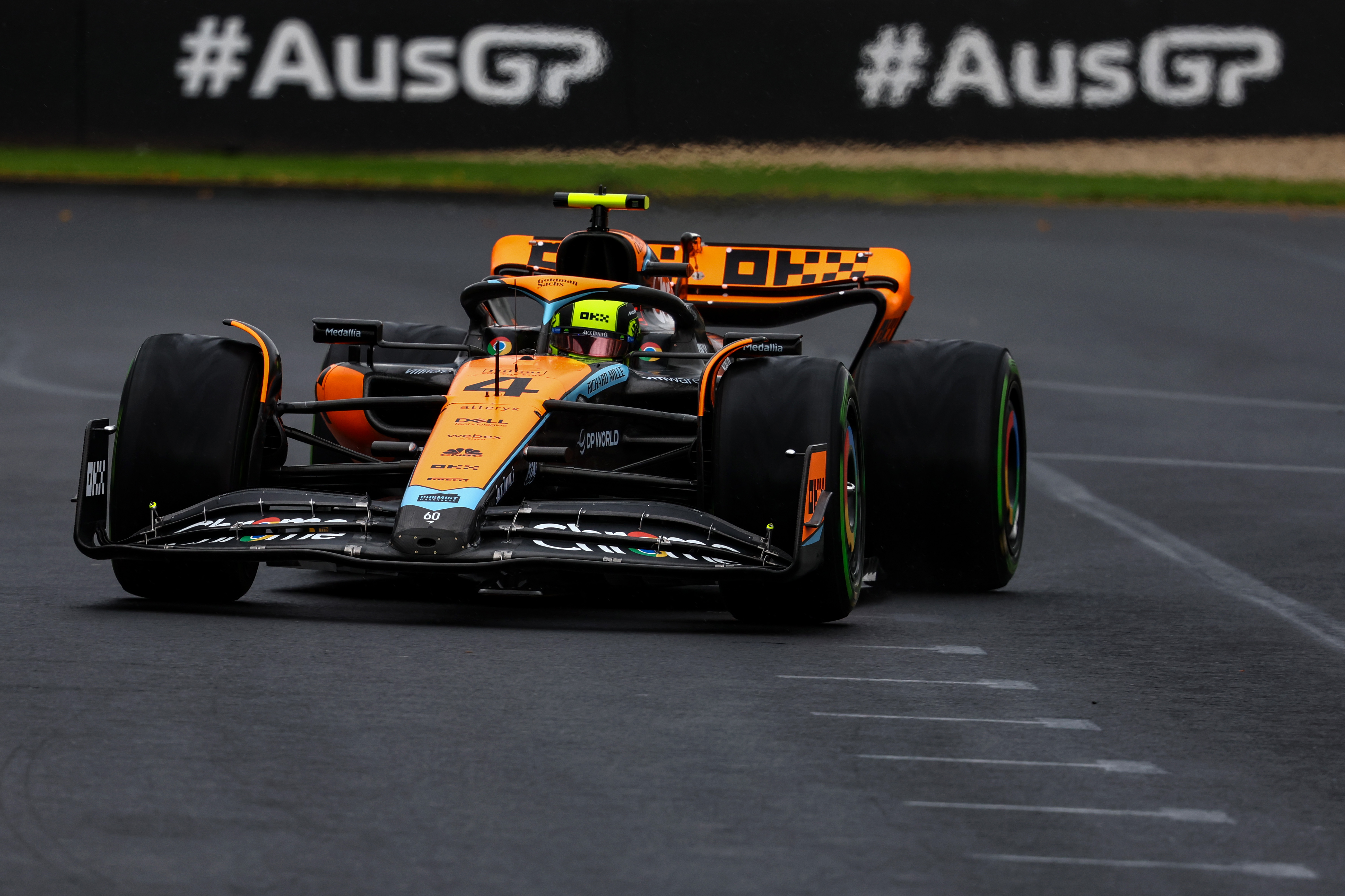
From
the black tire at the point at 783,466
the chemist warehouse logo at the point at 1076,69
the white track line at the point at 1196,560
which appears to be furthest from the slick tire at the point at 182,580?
the chemist warehouse logo at the point at 1076,69

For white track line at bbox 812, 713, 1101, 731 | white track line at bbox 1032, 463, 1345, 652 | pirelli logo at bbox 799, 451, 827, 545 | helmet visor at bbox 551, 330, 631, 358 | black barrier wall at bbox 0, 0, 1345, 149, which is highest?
black barrier wall at bbox 0, 0, 1345, 149

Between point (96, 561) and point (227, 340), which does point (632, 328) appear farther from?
point (96, 561)

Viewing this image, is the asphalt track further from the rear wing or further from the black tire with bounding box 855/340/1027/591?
the rear wing

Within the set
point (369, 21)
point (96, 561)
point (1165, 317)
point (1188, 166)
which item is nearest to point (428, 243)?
point (369, 21)

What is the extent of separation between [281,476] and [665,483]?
4.68 feet

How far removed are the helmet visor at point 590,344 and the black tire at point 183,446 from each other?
1.35 m

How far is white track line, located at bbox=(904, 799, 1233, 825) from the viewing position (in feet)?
16.1

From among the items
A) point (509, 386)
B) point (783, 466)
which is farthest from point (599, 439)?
point (783, 466)

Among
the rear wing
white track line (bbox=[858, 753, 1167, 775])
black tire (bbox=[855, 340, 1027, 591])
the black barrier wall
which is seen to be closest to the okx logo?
black tire (bbox=[855, 340, 1027, 591])

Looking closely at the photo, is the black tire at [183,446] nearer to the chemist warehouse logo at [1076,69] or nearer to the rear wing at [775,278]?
the rear wing at [775,278]

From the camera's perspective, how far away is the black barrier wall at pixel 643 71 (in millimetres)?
26562

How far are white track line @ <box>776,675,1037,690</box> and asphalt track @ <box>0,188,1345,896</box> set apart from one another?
4 cm

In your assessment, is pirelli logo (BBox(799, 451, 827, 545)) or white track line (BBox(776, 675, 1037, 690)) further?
pirelli logo (BBox(799, 451, 827, 545))

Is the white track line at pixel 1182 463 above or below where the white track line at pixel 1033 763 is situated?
below
